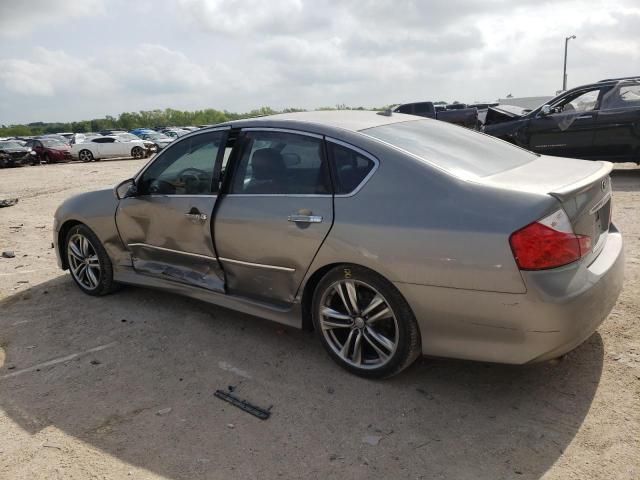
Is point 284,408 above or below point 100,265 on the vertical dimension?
below

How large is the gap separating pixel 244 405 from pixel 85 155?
89.3ft

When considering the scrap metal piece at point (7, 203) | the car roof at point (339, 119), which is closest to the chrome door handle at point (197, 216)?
the car roof at point (339, 119)

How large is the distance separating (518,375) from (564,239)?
102cm

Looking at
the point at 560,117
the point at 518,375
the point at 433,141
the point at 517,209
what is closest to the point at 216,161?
the point at 433,141

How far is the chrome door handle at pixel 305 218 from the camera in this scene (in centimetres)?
322

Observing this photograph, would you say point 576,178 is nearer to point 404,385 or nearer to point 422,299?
point 422,299

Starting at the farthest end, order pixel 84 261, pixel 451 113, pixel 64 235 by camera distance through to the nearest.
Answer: pixel 451 113
pixel 64 235
pixel 84 261

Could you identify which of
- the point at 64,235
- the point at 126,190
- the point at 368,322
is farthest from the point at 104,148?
the point at 368,322

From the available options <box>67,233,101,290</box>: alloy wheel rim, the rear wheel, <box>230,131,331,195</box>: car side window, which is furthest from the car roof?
the rear wheel

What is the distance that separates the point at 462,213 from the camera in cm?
273

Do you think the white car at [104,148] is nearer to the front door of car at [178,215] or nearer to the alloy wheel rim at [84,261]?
the alloy wheel rim at [84,261]

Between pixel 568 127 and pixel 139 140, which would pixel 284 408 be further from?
pixel 139 140

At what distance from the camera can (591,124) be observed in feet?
32.4

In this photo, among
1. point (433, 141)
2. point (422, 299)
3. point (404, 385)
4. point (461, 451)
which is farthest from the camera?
point (433, 141)
